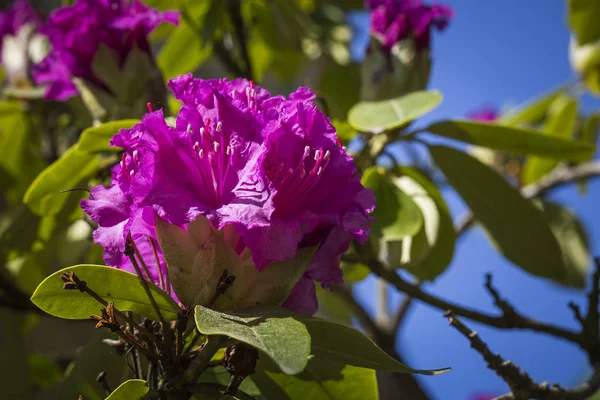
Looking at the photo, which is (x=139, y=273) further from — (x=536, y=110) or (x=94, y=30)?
(x=536, y=110)

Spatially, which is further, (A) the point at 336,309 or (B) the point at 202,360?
(A) the point at 336,309

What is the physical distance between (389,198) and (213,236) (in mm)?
433

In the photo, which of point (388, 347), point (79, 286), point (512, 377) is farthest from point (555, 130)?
point (79, 286)

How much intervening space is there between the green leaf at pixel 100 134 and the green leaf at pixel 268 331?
0.39 m

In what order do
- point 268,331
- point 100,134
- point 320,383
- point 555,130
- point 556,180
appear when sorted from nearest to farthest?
1. point 268,331
2. point 320,383
3. point 100,134
4. point 555,130
5. point 556,180

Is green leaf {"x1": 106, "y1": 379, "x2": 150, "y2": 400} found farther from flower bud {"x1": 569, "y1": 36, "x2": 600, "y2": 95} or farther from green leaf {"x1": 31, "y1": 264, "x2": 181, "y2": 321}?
flower bud {"x1": 569, "y1": 36, "x2": 600, "y2": 95}

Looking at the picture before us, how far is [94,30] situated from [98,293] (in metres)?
0.52

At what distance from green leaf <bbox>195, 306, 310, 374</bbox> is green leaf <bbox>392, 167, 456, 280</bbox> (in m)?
0.48

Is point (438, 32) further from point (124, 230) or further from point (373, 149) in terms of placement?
point (124, 230)

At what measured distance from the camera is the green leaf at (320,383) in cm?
74

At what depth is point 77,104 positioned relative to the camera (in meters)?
1.10

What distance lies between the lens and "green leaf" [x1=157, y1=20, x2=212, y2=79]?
149cm

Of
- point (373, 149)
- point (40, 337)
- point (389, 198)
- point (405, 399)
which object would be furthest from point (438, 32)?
point (40, 337)

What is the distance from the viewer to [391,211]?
966 millimetres
